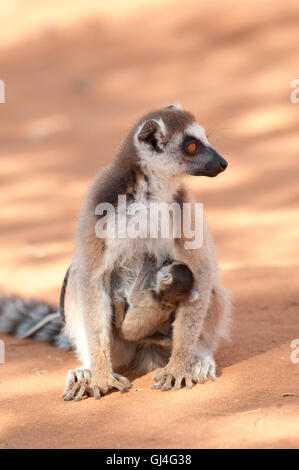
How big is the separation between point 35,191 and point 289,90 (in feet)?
18.0

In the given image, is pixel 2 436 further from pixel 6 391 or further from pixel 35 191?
pixel 35 191

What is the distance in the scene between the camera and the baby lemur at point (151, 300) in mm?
4543

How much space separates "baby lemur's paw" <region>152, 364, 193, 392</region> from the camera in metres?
4.52

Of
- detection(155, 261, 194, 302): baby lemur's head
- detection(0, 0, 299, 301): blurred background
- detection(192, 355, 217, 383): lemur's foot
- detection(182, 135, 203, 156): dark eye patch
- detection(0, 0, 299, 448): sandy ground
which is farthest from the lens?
detection(0, 0, 299, 301): blurred background

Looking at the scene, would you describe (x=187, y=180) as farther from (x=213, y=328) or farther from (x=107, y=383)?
(x=107, y=383)

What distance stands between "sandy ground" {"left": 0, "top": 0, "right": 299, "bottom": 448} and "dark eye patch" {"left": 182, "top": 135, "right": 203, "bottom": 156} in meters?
1.44

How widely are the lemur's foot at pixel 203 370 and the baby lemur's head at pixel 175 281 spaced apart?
0.44 metres

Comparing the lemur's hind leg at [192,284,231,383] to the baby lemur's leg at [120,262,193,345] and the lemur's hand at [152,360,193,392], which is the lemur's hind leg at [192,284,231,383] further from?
the baby lemur's leg at [120,262,193,345]

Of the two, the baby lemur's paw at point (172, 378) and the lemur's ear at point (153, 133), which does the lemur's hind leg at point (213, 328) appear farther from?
the lemur's ear at point (153, 133)

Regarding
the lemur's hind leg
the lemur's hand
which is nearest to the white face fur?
the lemur's hind leg

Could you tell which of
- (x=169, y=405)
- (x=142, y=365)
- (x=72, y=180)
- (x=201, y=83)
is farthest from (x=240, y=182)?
(x=169, y=405)

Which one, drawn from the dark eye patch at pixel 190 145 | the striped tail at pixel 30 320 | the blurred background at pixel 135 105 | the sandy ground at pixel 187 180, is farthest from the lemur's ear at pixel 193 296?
the blurred background at pixel 135 105

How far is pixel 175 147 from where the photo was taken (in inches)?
187

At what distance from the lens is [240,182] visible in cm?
1144
